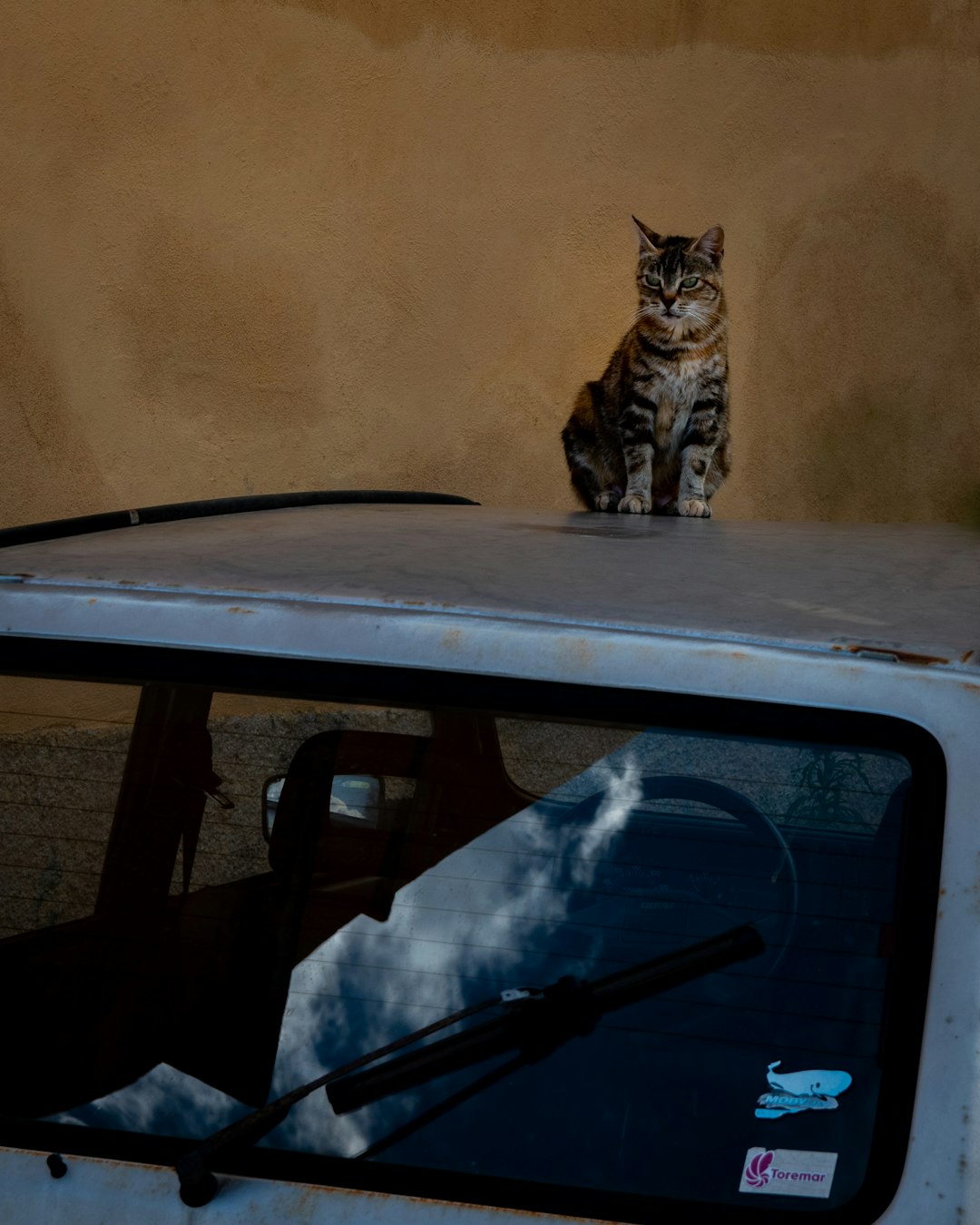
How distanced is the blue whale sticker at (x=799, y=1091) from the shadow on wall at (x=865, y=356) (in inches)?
180

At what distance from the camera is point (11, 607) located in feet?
3.61

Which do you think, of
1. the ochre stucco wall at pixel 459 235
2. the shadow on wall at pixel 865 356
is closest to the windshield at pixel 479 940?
the ochre stucco wall at pixel 459 235

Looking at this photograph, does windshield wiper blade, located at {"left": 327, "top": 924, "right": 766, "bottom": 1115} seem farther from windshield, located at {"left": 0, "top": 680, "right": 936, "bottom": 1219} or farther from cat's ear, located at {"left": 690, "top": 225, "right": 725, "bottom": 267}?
cat's ear, located at {"left": 690, "top": 225, "right": 725, "bottom": 267}

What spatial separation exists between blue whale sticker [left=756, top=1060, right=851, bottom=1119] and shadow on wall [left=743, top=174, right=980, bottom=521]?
15.0ft

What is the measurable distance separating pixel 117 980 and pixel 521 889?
33 cm

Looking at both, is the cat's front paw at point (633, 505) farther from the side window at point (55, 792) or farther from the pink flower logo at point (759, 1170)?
the pink flower logo at point (759, 1170)

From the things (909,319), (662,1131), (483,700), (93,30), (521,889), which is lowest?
(662,1131)

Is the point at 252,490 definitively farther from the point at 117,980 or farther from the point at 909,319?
the point at 117,980

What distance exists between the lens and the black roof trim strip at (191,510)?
57.6 inches

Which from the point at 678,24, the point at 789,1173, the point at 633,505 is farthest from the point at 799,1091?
the point at 678,24

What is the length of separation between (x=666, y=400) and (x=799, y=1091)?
103 inches

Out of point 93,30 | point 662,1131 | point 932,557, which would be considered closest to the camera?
point 662,1131

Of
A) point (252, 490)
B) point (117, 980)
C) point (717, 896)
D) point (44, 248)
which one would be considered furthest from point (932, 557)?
point (44, 248)

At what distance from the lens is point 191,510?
179 centimetres
